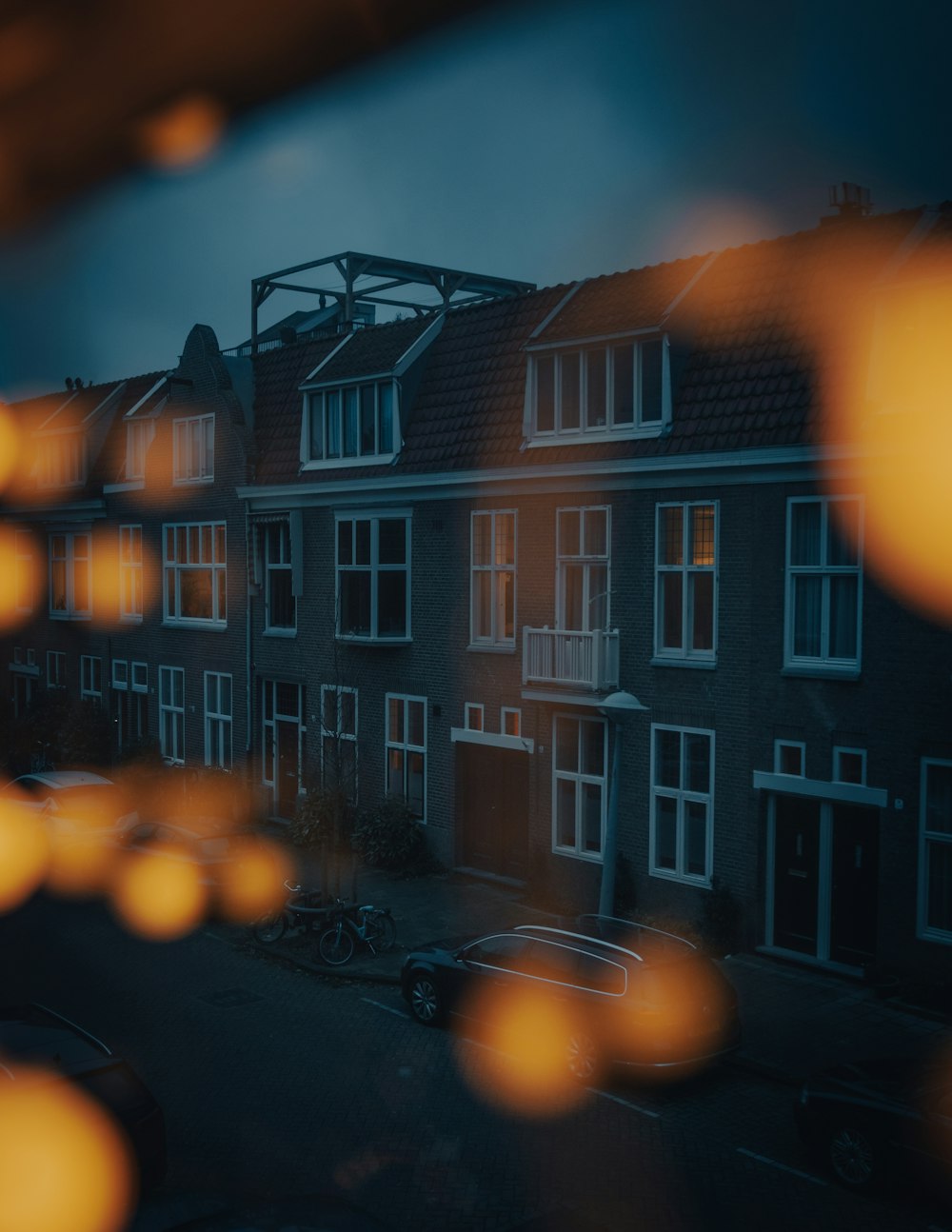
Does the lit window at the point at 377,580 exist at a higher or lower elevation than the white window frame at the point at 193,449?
lower

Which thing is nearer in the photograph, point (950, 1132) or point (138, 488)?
point (950, 1132)

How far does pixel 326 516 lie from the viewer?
25672 millimetres

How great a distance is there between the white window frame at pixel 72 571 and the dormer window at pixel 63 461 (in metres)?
1.69

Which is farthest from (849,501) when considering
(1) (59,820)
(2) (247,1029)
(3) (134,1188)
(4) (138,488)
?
(4) (138,488)

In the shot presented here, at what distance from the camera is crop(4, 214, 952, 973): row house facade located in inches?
653

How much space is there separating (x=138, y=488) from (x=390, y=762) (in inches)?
505

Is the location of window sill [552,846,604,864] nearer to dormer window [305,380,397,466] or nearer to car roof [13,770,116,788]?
dormer window [305,380,397,466]

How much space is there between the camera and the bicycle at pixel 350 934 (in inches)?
690

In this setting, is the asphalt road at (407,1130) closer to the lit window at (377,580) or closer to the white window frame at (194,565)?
the lit window at (377,580)

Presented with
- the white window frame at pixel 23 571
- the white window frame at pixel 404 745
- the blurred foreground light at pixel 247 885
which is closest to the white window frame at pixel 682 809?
the white window frame at pixel 404 745

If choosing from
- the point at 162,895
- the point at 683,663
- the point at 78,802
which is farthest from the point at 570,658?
the point at 78,802

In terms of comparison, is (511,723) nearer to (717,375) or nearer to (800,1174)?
(717,375)

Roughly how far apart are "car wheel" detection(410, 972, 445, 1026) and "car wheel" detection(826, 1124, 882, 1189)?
5.58 metres

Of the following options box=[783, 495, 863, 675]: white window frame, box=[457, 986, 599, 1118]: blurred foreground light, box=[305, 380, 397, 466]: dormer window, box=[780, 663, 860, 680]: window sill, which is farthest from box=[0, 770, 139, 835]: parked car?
box=[783, 495, 863, 675]: white window frame
